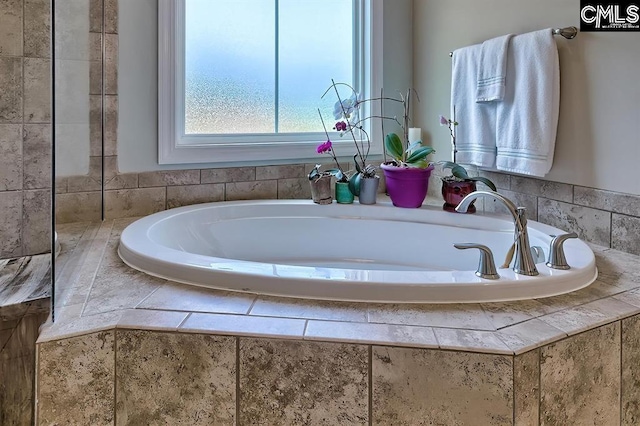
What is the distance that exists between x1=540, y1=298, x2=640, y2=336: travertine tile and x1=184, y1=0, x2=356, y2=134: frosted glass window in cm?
180

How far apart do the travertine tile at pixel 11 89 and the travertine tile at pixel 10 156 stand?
0.04 m

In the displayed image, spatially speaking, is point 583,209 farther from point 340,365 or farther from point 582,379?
point 340,365

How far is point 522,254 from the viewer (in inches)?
51.4

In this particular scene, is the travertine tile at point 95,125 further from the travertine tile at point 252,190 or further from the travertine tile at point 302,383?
the travertine tile at point 302,383

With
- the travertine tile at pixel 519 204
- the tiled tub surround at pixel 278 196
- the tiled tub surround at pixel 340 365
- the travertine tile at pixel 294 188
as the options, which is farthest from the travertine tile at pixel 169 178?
the travertine tile at pixel 519 204

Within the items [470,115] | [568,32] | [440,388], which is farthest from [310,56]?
[440,388]

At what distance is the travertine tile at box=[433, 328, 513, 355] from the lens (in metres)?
0.94

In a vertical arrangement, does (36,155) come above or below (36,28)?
below

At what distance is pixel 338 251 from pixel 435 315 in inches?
47.7

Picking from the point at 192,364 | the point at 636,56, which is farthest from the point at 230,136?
the point at 636,56

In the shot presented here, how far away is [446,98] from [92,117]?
5.79ft

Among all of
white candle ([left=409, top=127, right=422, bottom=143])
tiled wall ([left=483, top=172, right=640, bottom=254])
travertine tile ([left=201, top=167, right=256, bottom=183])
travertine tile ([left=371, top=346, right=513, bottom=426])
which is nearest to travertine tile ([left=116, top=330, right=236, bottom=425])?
travertine tile ([left=371, top=346, right=513, bottom=426])

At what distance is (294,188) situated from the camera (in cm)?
256

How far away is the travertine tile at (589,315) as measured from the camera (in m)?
1.05
